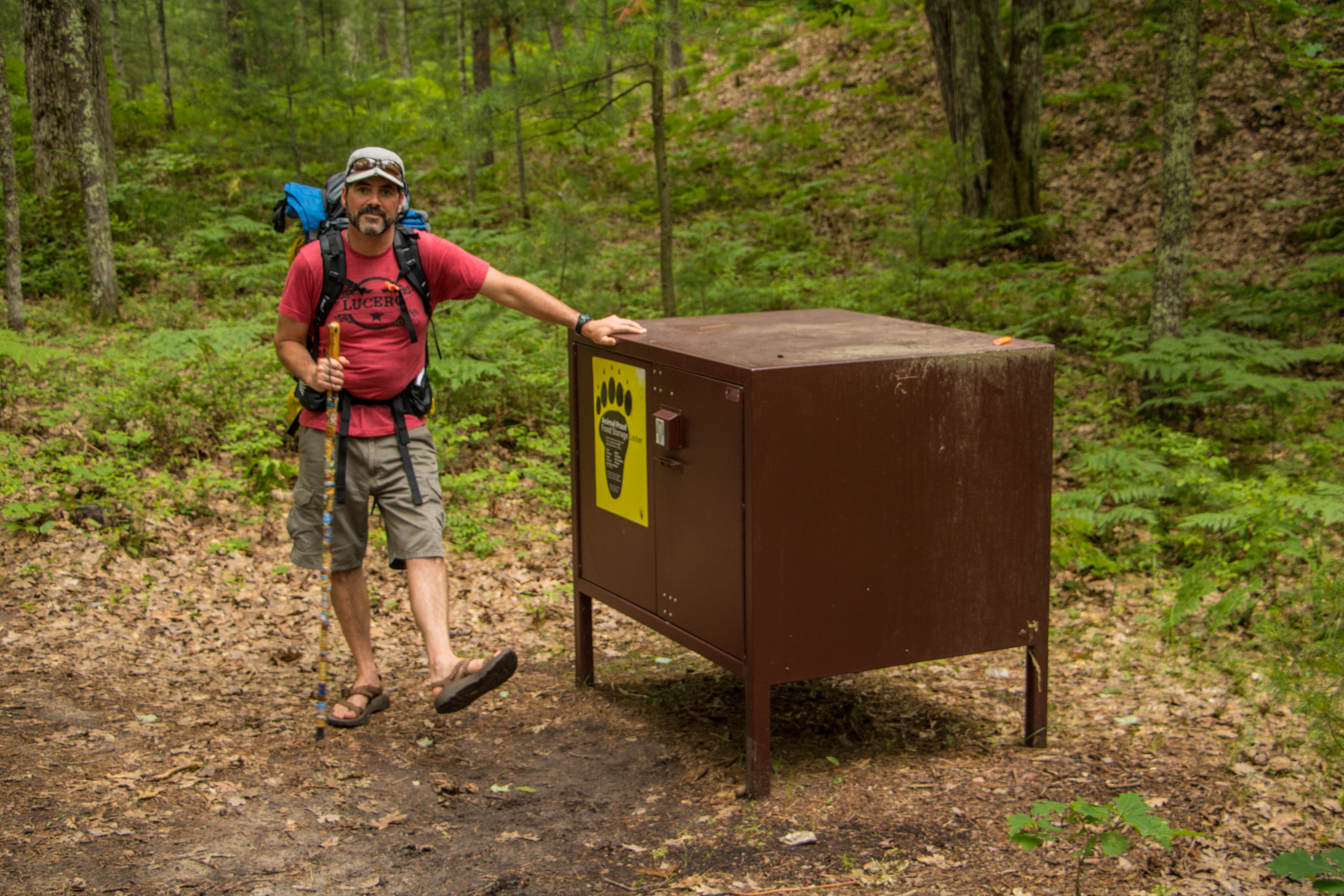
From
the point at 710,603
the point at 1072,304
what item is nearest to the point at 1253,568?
the point at 710,603

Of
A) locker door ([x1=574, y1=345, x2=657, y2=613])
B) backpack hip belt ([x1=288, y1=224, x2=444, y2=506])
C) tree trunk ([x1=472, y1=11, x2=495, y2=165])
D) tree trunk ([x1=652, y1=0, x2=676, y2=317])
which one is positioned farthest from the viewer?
tree trunk ([x1=472, y1=11, x2=495, y2=165])

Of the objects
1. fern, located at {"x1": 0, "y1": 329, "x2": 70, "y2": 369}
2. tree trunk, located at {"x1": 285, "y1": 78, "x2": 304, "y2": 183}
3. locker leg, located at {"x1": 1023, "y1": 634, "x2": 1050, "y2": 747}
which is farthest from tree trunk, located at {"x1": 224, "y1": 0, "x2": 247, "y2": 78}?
locker leg, located at {"x1": 1023, "y1": 634, "x2": 1050, "y2": 747}

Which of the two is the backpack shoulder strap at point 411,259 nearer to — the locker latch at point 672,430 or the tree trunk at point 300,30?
the locker latch at point 672,430

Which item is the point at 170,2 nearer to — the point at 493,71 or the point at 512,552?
the point at 493,71

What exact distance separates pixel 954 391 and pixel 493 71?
14.8m

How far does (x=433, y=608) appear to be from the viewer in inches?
158

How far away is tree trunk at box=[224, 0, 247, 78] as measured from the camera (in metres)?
13.0

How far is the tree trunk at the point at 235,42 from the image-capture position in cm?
1302

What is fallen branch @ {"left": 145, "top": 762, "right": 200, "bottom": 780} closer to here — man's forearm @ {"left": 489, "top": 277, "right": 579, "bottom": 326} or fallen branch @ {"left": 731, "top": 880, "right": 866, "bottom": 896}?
fallen branch @ {"left": 731, "top": 880, "right": 866, "bottom": 896}

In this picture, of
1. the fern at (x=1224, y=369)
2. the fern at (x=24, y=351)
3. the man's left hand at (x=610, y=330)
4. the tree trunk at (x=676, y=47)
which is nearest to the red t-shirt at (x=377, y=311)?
the man's left hand at (x=610, y=330)

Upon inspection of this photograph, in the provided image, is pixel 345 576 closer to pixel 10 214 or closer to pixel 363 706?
pixel 363 706

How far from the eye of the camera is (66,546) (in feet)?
18.9

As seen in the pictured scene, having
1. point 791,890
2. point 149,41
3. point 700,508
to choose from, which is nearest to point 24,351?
point 700,508

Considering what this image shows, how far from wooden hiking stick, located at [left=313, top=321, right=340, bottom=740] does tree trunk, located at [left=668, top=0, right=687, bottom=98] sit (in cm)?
524
